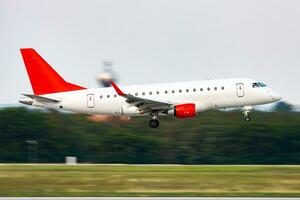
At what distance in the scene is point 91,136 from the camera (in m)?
133

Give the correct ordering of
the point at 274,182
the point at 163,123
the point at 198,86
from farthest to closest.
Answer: the point at 163,123
the point at 198,86
the point at 274,182

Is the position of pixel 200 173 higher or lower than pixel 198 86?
lower

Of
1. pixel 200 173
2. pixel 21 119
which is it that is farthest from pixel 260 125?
pixel 200 173

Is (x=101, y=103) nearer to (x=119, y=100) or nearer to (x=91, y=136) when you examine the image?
(x=119, y=100)

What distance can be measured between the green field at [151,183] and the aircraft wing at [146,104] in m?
7.58

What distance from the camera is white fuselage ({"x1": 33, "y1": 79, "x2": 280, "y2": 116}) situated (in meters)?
63.8

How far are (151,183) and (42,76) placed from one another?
81.1ft

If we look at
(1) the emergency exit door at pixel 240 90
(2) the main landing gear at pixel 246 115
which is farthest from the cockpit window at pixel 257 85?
(2) the main landing gear at pixel 246 115

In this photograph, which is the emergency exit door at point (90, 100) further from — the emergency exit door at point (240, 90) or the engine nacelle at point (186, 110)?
the emergency exit door at point (240, 90)

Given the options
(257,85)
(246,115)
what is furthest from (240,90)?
(246,115)

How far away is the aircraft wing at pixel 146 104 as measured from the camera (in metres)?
63.7

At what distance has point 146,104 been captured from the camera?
65.0 metres

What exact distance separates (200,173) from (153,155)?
217 feet

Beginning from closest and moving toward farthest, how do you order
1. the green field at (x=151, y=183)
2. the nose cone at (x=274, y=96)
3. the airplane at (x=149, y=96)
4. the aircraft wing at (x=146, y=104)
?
the green field at (x=151, y=183) < the aircraft wing at (x=146, y=104) < the airplane at (x=149, y=96) < the nose cone at (x=274, y=96)
